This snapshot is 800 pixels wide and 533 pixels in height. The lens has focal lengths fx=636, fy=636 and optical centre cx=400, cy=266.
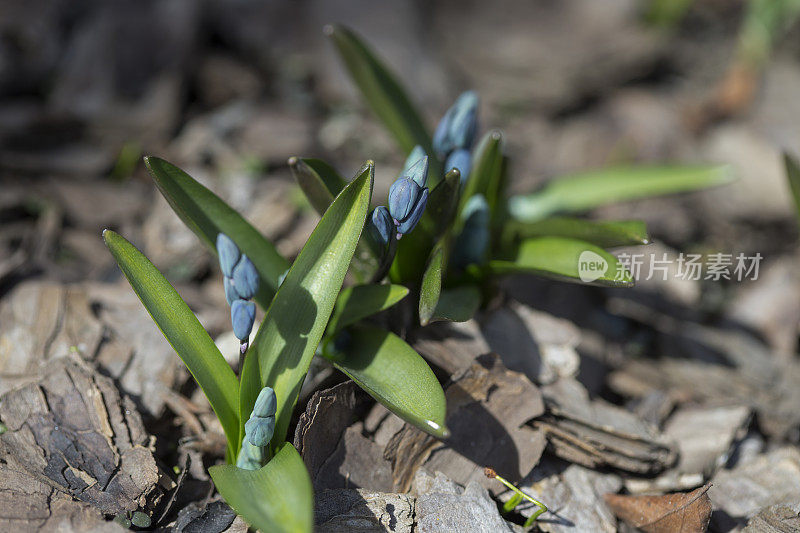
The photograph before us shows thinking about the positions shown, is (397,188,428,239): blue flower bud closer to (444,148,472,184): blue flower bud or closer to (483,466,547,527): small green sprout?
(444,148,472,184): blue flower bud

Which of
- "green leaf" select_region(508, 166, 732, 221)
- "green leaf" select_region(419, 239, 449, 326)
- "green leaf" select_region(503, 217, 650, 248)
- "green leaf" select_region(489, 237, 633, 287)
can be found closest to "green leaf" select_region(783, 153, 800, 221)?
"green leaf" select_region(508, 166, 732, 221)

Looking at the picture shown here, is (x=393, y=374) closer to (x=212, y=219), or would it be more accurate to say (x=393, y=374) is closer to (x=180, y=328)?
(x=180, y=328)

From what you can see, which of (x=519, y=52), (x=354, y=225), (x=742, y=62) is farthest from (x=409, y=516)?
(x=742, y=62)

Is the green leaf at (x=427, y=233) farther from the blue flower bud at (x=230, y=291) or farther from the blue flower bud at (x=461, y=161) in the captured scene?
the blue flower bud at (x=230, y=291)

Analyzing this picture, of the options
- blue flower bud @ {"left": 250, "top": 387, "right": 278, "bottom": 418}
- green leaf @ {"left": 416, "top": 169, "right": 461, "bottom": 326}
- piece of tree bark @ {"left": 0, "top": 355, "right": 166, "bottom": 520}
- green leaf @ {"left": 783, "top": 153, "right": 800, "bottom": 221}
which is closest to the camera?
blue flower bud @ {"left": 250, "top": 387, "right": 278, "bottom": 418}

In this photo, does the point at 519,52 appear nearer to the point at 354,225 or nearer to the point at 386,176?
the point at 386,176
